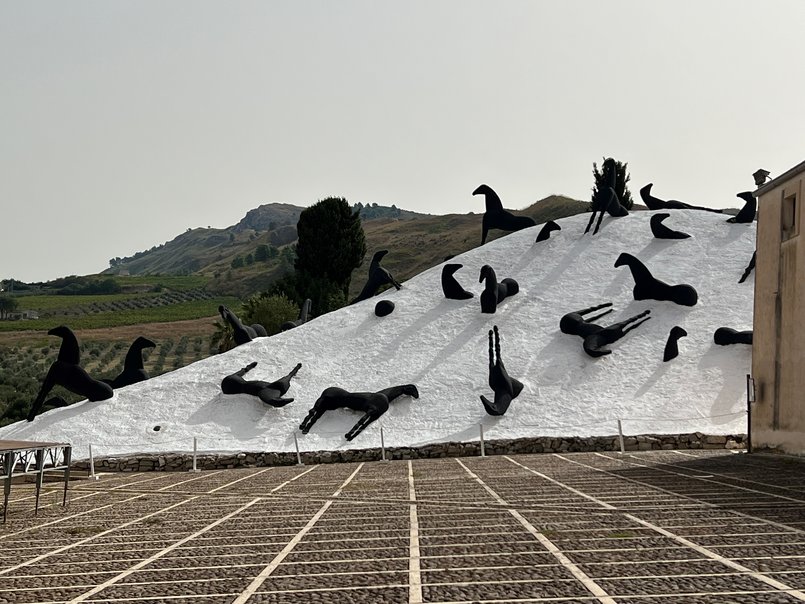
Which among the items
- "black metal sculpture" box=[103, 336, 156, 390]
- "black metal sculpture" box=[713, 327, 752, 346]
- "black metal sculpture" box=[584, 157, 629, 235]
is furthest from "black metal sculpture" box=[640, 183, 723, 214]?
"black metal sculpture" box=[103, 336, 156, 390]

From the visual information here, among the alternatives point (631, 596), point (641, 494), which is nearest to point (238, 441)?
point (641, 494)

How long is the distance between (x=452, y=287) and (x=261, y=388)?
29.6 ft

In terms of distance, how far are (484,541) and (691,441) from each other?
14804 mm

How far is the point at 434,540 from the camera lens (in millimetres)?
9062

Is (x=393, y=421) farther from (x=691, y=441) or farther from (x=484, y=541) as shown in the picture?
(x=484, y=541)

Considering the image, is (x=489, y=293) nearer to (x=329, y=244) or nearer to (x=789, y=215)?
(x=789, y=215)

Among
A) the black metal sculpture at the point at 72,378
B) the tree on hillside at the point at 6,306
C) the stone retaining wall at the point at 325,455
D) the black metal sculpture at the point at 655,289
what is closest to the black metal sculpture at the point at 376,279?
the black metal sculpture at the point at 655,289

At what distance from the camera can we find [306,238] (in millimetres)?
51125

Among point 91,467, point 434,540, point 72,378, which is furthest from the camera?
point 72,378

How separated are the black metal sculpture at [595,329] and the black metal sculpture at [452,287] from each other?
413cm

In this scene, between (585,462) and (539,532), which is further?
(585,462)

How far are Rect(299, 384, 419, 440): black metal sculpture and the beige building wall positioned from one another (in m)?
10.1

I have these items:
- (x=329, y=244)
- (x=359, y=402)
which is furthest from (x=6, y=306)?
(x=359, y=402)

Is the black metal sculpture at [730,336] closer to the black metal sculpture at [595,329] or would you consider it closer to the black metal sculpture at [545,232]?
the black metal sculpture at [595,329]
